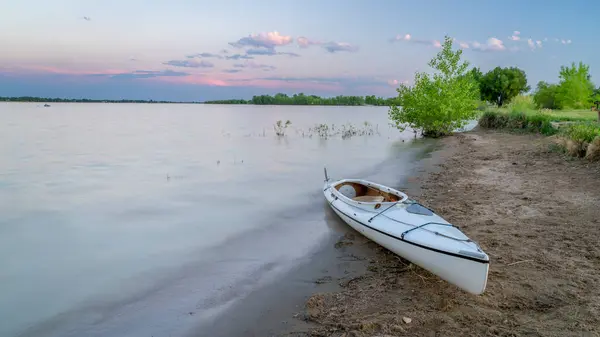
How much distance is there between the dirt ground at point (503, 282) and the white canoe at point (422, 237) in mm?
323

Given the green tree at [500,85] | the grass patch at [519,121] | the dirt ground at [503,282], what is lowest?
the dirt ground at [503,282]

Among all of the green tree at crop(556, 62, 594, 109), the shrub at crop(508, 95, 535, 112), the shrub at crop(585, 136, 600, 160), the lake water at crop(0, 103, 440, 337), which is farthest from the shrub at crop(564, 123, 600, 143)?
the green tree at crop(556, 62, 594, 109)

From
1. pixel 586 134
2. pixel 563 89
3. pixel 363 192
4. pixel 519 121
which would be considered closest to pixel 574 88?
pixel 563 89

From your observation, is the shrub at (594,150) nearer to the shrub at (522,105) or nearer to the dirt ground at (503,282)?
the dirt ground at (503,282)

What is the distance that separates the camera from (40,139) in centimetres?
3244

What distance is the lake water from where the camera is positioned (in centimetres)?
659

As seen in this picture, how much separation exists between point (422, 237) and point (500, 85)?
→ 6106 cm

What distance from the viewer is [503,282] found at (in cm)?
612

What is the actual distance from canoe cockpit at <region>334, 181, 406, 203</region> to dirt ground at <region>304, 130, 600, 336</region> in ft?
4.77

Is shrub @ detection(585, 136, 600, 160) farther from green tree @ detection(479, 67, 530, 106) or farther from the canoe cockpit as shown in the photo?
green tree @ detection(479, 67, 530, 106)

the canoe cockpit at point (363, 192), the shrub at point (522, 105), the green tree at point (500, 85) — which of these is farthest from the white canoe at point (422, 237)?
the green tree at point (500, 85)

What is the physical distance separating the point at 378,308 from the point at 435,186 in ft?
29.5

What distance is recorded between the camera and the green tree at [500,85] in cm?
5906

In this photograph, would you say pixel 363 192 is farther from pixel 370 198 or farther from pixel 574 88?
pixel 574 88
